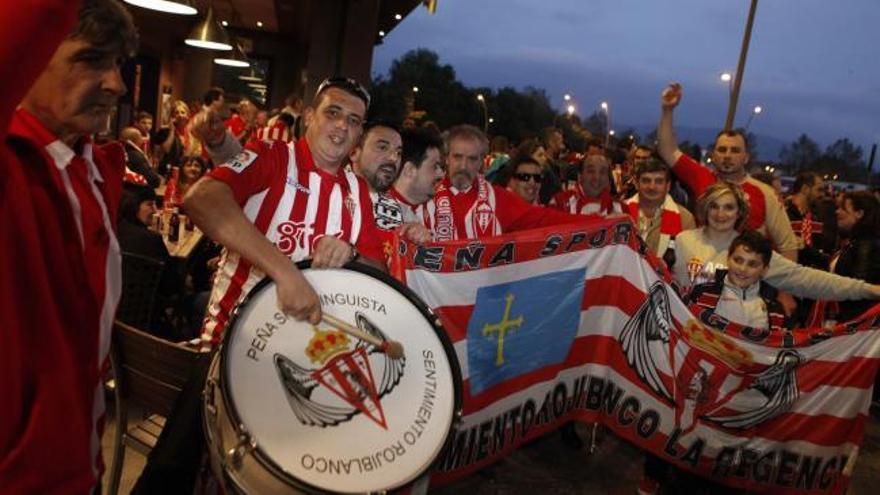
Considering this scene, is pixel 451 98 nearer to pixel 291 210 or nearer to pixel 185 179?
pixel 185 179

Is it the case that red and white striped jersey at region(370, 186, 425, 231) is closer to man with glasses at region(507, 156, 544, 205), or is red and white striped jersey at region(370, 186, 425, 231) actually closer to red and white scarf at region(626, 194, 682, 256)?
man with glasses at region(507, 156, 544, 205)

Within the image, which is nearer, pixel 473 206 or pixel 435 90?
pixel 473 206

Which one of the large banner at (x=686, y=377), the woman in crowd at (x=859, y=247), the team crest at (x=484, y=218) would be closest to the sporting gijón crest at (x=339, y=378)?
the large banner at (x=686, y=377)

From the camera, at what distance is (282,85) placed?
2494cm

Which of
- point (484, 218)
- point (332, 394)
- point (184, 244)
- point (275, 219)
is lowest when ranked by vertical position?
point (184, 244)

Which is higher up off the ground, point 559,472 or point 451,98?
point 451,98

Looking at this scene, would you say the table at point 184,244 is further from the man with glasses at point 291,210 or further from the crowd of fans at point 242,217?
the man with glasses at point 291,210

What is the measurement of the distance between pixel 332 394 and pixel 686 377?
2590mm

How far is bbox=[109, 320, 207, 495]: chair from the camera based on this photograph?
2.49 m

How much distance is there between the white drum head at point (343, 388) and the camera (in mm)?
1783

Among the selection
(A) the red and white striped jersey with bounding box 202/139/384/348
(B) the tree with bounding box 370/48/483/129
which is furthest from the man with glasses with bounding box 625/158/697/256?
(B) the tree with bounding box 370/48/483/129

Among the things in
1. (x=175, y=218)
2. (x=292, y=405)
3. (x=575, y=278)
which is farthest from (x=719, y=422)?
(x=175, y=218)

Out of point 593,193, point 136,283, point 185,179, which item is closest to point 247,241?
point 136,283

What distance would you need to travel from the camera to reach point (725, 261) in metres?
4.38
